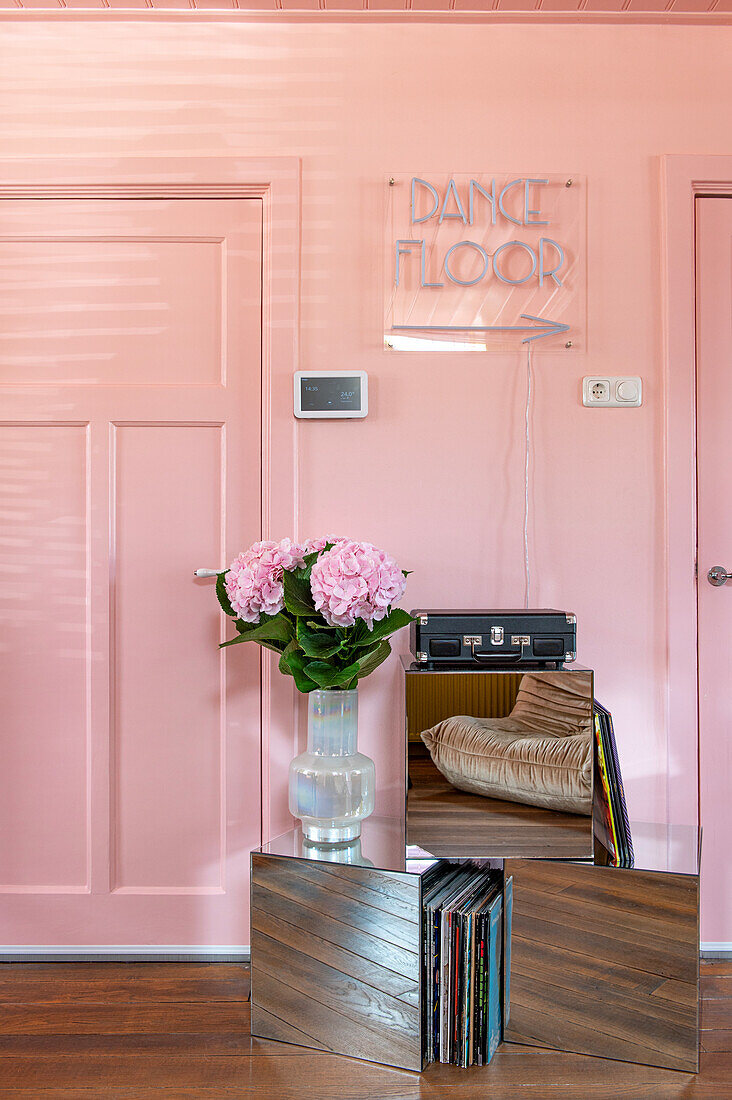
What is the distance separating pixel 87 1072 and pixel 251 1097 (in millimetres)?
341

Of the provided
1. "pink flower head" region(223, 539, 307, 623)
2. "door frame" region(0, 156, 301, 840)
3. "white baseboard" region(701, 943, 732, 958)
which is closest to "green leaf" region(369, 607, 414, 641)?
"pink flower head" region(223, 539, 307, 623)

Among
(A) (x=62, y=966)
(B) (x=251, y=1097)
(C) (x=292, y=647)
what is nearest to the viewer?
(B) (x=251, y=1097)

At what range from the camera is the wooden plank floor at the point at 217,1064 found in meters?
1.40

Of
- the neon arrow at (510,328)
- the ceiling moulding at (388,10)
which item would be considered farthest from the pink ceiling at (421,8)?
the neon arrow at (510,328)

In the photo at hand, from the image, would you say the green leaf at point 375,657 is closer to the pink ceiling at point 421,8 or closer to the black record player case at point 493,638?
the black record player case at point 493,638

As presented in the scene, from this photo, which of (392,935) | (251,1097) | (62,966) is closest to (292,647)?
(392,935)

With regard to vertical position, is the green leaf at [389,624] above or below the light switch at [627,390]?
below

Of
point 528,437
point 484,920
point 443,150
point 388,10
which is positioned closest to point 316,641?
point 484,920

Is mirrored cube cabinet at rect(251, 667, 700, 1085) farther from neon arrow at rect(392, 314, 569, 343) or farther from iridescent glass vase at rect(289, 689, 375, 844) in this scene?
neon arrow at rect(392, 314, 569, 343)

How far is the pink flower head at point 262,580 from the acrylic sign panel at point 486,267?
65 centimetres

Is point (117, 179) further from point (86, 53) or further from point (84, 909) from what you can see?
point (84, 909)

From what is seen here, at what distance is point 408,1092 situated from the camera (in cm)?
140

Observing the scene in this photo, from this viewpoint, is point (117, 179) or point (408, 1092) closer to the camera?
point (408, 1092)

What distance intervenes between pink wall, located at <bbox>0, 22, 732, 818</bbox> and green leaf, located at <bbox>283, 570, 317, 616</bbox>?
347 millimetres
